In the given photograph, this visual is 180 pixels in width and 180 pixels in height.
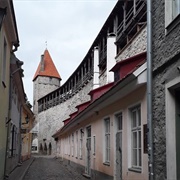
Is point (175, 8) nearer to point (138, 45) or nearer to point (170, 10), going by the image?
point (170, 10)

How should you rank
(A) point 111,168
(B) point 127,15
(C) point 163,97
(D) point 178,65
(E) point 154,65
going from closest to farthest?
(D) point 178,65
(C) point 163,97
(E) point 154,65
(A) point 111,168
(B) point 127,15

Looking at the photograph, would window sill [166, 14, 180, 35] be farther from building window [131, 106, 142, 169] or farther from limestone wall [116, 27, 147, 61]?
limestone wall [116, 27, 147, 61]

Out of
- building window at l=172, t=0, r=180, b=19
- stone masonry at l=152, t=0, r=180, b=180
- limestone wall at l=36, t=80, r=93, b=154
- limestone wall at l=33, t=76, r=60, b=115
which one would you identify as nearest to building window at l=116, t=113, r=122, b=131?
stone masonry at l=152, t=0, r=180, b=180

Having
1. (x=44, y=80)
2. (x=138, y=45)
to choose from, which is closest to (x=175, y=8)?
(x=138, y=45)

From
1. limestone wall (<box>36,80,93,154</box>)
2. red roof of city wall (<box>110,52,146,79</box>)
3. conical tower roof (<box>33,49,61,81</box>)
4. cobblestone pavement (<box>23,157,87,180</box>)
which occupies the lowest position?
cobblestone pavement (<box>23,157,87,180</box>)

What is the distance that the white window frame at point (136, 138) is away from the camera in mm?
7695

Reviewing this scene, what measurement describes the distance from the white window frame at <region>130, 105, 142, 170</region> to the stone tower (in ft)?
177

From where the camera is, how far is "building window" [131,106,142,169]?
774cm

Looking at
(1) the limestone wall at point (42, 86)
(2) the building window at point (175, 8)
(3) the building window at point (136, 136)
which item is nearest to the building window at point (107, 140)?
(3) the building window at point (136, 136)

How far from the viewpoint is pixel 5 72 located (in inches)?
414

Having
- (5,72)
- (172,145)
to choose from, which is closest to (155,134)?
(172,145)

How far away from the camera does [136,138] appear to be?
8.05 meters

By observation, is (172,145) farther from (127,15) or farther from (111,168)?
(127,15)

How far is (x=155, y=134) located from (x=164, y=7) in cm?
223
